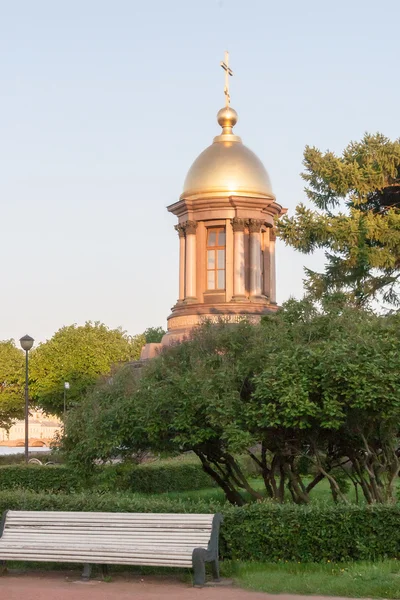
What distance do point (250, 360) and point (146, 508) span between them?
11.7 feet

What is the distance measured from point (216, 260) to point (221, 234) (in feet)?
3.48

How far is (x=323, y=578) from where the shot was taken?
10.5 metres

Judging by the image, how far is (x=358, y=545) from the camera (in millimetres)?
11359

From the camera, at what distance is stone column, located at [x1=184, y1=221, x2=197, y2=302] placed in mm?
38875

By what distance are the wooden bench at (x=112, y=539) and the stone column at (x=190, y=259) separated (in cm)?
2719

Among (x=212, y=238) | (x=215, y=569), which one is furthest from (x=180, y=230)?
(x=215, y=569)

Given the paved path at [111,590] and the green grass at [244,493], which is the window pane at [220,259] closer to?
the green grass at [244,493]

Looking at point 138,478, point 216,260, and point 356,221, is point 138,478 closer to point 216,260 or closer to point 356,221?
point 356,221

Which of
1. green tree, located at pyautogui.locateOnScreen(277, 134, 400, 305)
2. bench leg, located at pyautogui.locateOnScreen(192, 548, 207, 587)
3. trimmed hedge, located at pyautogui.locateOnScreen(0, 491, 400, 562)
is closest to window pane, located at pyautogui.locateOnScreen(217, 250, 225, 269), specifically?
green tree, located at pyautogui.locateOnScreen(277, 134, 400, 305)

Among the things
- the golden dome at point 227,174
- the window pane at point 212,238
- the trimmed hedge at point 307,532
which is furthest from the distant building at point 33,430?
the trimmed hedge at point 307,532

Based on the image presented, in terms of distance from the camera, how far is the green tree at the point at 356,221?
26.9 m

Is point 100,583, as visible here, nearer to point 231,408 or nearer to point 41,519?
point 41,519

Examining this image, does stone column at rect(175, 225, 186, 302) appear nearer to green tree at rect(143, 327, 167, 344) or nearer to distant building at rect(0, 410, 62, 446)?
green tree at rect(143, 327, 167, 344)

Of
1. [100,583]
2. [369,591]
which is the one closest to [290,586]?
[369,591]
